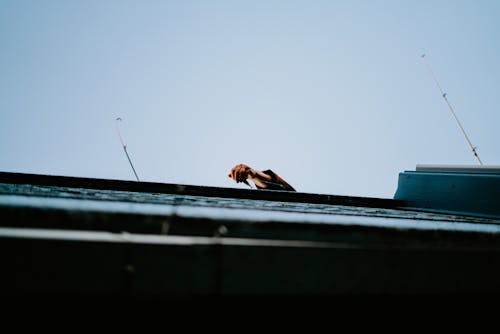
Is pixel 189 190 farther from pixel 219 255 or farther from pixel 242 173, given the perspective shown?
pixel 219 255

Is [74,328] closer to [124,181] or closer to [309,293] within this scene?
[309,293]

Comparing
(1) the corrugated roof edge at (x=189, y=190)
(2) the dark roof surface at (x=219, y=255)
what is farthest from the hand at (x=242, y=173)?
(2) the dark roof surface at (x=219, y=255)

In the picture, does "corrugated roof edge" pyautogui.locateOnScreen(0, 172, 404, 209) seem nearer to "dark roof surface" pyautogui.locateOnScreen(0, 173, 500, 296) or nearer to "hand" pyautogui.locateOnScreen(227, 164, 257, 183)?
"hand" pyautogui.locateOnScreen(227, 164, 257, 183)

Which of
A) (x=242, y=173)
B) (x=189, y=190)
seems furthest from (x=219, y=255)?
(x=242, y=173)

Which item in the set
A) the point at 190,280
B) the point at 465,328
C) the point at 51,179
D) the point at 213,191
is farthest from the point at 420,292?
the point at 51,179

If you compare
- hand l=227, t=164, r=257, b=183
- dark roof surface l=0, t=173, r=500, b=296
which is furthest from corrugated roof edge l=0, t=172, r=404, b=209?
dark roof surface l=0, t=173, r=500, b=296

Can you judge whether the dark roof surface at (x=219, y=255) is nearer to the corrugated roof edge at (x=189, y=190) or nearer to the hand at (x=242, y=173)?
the corrugated roof edge at (x=189, y=190)

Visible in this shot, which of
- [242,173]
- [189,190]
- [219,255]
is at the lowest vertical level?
[219,255]
